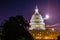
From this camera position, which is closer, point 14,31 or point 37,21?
point 14,31

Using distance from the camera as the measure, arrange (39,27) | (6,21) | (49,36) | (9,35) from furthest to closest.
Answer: (39,27)
(49,36)
(6,21)
(9,35)

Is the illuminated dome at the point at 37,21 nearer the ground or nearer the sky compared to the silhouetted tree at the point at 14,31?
nearer the sky

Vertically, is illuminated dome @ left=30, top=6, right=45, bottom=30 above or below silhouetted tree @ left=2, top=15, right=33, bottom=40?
above

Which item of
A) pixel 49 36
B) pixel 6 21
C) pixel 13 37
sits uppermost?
pixel 49 36

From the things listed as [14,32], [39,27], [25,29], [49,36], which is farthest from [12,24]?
[39,27]

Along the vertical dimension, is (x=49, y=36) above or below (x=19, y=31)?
above

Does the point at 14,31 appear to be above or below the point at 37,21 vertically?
below

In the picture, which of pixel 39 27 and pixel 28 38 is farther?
pixel 39 27

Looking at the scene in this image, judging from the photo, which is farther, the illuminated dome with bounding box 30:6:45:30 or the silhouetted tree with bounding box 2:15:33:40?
the illuminated dome with bounding box 30:6:45:30

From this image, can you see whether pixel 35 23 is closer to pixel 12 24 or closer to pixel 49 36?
pixel 49 36

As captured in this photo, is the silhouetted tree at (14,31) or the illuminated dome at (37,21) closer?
the silhouetted tree at (14,31)

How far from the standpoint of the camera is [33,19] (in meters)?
74.8

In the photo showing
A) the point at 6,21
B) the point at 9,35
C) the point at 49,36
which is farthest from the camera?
the point at 49,36

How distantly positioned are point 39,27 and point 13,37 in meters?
60.8
